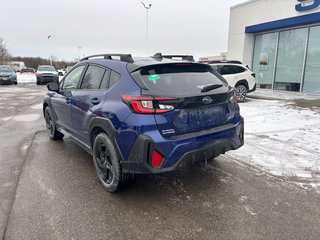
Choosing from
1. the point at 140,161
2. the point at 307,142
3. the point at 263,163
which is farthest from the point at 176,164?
the point at 307,142

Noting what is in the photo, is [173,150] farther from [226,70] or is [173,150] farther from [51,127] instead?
[226,70]

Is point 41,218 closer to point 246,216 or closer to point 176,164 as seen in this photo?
point 176,164

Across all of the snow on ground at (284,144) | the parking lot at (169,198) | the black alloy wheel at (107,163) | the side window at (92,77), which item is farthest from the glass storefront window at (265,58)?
the black alloy wheel at (107,163)

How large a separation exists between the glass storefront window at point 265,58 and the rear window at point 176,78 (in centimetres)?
1368

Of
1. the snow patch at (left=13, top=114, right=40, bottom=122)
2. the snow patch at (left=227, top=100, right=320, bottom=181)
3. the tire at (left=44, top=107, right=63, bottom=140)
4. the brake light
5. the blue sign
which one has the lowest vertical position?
the snow patch at (left=13, top=114, right=40, bottom=122)

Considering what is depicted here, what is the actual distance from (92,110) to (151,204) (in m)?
1.46

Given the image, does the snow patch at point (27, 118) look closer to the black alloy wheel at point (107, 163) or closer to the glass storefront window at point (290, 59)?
the black alloy wheel at point (107, 163)

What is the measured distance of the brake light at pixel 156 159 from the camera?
9.36ft

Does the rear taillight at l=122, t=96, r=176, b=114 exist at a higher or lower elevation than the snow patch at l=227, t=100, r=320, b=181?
higher

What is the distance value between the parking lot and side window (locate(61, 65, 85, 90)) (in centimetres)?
123

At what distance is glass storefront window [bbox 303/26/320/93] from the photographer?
13211 mm

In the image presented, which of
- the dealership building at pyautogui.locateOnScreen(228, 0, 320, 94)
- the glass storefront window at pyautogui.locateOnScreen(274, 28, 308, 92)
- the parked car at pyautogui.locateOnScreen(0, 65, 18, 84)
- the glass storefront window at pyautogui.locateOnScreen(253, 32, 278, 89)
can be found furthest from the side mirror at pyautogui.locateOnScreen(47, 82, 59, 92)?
the parked car at pyautogui.locateOnScreen(0, 65, 18, 84)

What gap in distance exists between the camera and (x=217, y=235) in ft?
8.51

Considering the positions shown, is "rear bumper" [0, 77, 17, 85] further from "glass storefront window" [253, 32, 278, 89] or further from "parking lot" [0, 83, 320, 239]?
"parking lot" [0, 83, 320, 239]
